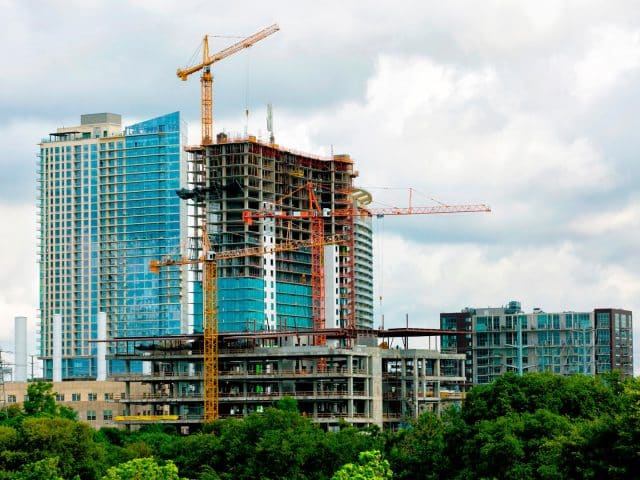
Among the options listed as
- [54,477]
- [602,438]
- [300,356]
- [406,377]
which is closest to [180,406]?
[300,356]

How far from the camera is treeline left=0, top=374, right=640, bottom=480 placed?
80.4 metres

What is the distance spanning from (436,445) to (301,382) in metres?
74.4

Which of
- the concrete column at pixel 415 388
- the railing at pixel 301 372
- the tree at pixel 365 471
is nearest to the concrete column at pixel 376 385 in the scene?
the railing at pixel 301 372

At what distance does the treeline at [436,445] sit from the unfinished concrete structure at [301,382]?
42.7m

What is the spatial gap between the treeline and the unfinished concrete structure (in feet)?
140

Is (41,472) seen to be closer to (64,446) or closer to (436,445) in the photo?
(64,446)

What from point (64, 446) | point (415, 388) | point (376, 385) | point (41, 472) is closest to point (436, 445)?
point (41, 472)

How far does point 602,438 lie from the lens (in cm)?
7888

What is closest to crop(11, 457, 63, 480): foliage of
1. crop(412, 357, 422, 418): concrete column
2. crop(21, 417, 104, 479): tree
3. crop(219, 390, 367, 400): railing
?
crop(21, 417, 104, 479): tree

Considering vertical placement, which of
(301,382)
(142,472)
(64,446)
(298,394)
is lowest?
(298,394)

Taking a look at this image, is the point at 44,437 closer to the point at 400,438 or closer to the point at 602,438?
the point at 400,438

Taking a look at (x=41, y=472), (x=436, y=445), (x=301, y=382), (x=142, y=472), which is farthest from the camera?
(x=301, y=382)

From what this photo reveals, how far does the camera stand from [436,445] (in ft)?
341

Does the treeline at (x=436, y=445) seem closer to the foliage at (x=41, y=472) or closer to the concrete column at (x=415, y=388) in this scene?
the foliage at (x=41, y=472)
